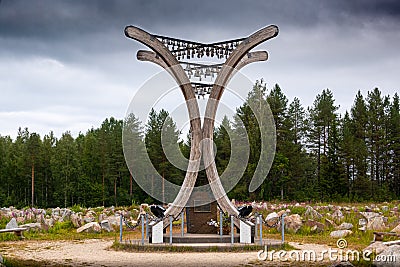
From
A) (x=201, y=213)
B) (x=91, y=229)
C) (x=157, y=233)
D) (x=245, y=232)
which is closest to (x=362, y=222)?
(x=245, y=232)

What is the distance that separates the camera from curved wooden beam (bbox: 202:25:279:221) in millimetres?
12945

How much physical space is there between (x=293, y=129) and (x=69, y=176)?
680 inches

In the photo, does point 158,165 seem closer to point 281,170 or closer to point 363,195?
point 281,170

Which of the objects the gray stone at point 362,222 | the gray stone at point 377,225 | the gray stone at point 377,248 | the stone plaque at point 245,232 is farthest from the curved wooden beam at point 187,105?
the gray stone at point 362,222

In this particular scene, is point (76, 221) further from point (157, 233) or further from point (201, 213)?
point (157, 233)

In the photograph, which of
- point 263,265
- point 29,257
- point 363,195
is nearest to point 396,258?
point 263,265

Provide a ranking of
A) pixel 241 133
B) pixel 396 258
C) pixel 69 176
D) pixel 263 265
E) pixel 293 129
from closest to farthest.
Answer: pixel 396 258 → pixel 263 265 → pixel 241 133 → pixel 293 129 → pixel 69 176

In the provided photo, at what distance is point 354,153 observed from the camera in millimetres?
34500

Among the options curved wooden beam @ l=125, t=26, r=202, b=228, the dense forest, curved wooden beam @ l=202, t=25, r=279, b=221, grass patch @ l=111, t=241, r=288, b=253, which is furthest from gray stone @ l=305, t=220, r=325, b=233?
the dense forest

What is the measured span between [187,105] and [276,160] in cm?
2108

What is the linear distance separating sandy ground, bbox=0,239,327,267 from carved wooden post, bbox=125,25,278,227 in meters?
1.72

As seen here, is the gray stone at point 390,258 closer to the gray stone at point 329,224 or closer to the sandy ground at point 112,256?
the sandy ground at point 112,256

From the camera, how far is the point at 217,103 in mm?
13328

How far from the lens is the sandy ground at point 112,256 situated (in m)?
9.89
